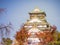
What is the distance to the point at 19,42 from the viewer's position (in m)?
3.59

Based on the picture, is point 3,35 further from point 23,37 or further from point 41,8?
point 41,8

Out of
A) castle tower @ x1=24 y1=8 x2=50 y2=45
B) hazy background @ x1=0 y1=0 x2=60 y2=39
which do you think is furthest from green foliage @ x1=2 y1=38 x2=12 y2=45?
castle tower @ x1=24 y1=8 x2=50 y2=45

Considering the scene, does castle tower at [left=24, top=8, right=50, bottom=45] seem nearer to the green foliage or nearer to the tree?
the tree

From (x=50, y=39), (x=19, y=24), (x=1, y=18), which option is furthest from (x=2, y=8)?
(x=50, y=39)

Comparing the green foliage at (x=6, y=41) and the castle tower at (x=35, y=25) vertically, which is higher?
the castle tower at (x=35, y=25)

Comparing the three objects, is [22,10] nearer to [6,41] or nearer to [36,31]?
[36,31]

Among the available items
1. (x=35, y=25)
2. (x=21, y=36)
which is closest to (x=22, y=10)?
(x=35, y=25)

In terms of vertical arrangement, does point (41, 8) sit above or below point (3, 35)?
above

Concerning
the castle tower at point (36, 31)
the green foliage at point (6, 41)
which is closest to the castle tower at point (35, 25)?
the castle tower at point (36, 31)

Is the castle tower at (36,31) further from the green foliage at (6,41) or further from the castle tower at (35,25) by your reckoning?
the green foliage at (6,41)

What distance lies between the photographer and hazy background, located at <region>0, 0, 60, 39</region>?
3592 millimetres

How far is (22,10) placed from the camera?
3.65m

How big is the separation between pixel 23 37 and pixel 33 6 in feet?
1.82

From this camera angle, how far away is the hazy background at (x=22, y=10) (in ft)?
11.8
